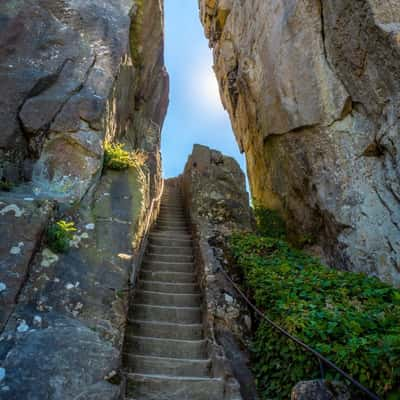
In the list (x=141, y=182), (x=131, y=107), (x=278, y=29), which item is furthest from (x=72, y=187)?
(x=278, y=29)

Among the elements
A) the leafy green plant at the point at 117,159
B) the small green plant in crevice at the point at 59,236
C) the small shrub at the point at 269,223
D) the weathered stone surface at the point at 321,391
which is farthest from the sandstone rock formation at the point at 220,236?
the small green plant in crevice at the point at 59,236

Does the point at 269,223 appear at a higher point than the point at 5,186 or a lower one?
lower

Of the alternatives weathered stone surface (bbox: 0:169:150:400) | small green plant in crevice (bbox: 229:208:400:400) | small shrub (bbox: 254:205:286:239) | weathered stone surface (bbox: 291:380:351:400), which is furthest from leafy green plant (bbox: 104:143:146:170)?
weathered stone surface (bbox: 291:380:351:400)

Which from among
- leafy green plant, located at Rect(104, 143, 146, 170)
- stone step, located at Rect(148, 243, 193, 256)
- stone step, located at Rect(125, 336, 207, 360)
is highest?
leafy green plant, located at Rect(104, 143, 146, 170)

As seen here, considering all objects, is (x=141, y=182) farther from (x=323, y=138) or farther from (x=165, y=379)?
(x=323, y=138)

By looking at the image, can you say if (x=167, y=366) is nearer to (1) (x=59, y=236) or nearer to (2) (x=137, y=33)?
(1) (x=59, y=236)

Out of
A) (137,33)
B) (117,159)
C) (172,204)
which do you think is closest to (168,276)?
(117,159)

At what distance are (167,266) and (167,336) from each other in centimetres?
190

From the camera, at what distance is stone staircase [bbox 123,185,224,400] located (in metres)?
4.09

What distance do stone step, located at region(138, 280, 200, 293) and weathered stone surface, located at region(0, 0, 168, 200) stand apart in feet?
6.36

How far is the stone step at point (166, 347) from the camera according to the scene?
4781mm

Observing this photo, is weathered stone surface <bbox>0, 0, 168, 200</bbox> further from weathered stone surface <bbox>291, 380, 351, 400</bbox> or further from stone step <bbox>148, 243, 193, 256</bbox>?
weathered stone surface <bbox>291, 380, 351, 400</bbox>

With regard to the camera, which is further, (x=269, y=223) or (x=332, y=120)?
(x=269, y=223)

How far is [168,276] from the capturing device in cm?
652
